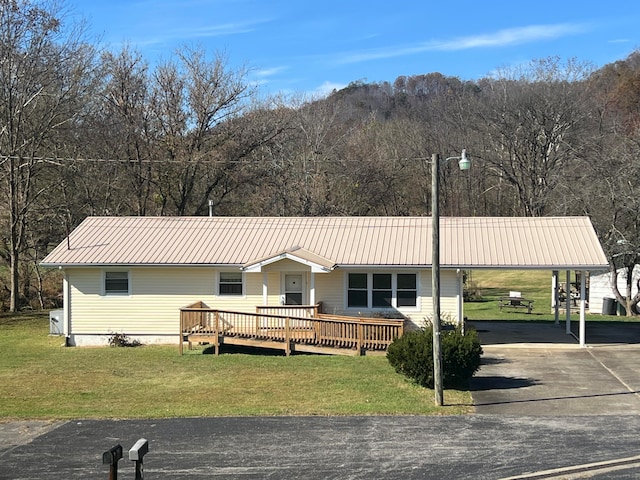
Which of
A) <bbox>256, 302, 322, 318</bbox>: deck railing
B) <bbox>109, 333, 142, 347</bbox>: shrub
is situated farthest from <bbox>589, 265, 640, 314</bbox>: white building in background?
<bbox>109, 333, 142, 347</bbox>: shrub

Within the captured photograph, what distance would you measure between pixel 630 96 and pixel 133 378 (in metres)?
51.8

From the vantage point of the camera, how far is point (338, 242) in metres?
24.8

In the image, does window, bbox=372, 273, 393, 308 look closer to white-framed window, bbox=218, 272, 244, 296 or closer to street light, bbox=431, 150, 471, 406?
white-framed window, bbox=218, 272, 244, 296

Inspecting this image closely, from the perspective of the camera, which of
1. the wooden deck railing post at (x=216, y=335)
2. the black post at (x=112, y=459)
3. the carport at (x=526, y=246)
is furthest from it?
the carport at (x=526, y=246)

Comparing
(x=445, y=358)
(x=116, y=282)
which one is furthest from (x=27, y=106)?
(x=445, y=358)

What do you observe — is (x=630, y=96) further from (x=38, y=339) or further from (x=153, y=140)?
(x=38, y=339)

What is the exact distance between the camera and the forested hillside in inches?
1302

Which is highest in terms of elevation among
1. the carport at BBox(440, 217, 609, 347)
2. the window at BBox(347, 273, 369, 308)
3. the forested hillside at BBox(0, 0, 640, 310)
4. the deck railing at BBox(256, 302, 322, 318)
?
the forested hillside at BBox(0, 0, 640, 310)

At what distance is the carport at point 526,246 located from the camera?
71.9 ft

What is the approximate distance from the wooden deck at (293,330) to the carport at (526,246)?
338 cm

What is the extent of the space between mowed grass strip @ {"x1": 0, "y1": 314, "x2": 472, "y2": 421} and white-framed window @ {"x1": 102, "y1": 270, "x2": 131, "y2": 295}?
6.60 ft

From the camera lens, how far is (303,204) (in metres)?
44.5

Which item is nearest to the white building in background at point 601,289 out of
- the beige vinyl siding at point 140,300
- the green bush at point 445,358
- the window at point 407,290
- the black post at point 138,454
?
the window at point 407,290

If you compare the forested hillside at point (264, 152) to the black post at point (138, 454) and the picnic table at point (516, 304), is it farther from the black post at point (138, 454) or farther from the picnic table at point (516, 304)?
the black post at point (138, 454)
